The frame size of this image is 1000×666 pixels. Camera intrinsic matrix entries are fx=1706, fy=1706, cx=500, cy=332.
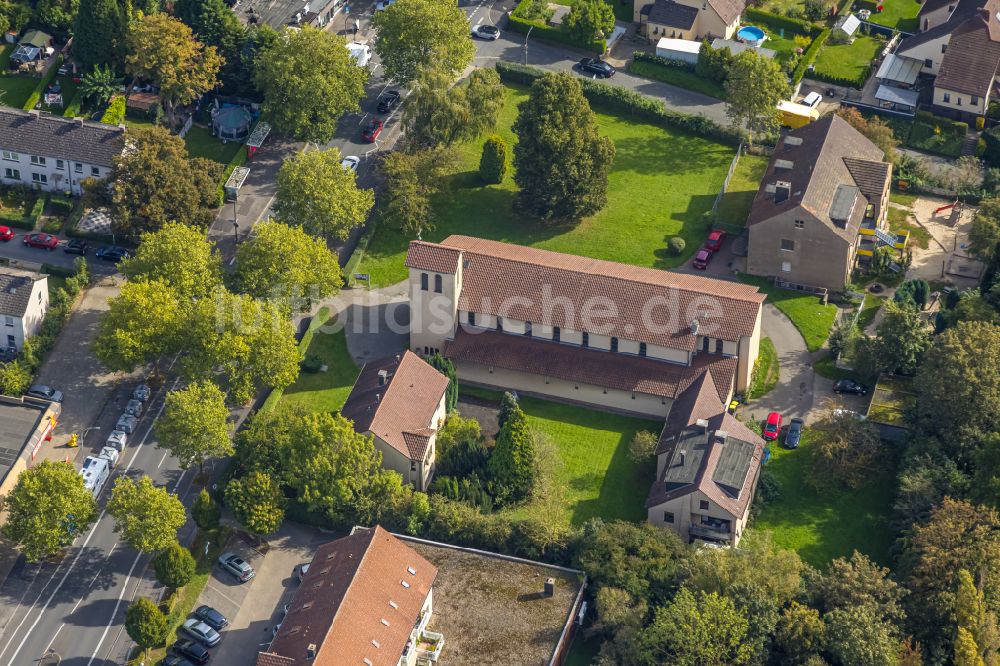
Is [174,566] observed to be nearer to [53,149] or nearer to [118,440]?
[118,440]

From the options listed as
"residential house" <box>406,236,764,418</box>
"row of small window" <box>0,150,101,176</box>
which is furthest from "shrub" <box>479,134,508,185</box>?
"row of small window" <box>0,150,101,176</box>

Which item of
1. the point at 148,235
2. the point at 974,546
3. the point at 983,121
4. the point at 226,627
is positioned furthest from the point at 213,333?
the point at 983,121

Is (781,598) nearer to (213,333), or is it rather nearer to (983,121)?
(213,333)

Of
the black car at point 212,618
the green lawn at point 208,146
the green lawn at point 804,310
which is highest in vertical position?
the green lawn at point 208,146

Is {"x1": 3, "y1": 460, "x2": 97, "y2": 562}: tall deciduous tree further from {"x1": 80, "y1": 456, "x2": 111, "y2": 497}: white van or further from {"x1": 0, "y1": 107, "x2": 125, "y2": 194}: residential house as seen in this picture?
{"x1": 0, "y1": 107, "x2": 125, "y2": 194}: residential house

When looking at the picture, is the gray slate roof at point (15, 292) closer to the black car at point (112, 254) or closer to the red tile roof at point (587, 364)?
the black car at point (112, 254)

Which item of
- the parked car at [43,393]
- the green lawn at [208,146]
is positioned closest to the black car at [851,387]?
the green lawn at [208,146]

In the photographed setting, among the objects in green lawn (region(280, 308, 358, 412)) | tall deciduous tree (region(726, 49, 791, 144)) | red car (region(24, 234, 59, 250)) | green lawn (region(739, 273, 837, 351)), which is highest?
tall deciduous tree (region(726, 49, 791, 144))
